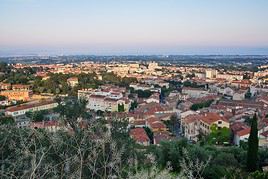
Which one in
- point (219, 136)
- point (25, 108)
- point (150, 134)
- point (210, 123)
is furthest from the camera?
point (25, 108)

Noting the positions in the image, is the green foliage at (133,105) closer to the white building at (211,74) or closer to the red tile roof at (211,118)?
the red tile roof at (211,118)

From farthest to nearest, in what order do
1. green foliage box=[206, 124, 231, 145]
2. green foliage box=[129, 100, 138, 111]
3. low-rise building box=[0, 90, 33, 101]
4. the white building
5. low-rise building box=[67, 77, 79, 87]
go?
the white building
low-rise building box=[67, 77, 79, 87]
low-rise building box=[0, 90, 33, 101]
green foliage box=[129, 100, 138, 111]
green foliage box=[206, 124, 231, 145]

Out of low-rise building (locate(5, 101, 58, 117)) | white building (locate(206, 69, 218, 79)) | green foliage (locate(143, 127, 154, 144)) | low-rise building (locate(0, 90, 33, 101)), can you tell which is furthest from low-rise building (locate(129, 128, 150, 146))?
white building (locate(206, 69, 218, 79))

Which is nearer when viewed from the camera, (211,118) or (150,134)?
(211,118)

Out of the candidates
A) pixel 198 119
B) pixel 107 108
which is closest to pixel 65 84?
pixel 107 108

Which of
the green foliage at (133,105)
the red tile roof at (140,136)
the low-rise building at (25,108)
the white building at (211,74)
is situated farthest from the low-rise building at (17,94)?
the white building at (211,74)

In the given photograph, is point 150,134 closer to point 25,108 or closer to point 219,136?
point 219,136

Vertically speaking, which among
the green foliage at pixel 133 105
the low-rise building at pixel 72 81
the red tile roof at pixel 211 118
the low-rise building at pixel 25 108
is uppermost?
the low-rise building at pixel 72 81

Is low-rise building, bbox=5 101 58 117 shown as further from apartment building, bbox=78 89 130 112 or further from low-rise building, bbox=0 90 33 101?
low-rise building, bbox=0 90 33 101

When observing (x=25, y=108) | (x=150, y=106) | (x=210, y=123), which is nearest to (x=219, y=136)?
(x=210, y=123)

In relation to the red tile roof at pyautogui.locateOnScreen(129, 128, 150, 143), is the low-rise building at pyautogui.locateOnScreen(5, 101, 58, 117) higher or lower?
higher

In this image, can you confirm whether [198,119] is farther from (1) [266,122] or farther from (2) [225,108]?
(2) [225,108]
